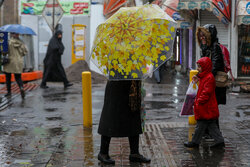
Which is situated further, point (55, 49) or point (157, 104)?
point (55, 49)

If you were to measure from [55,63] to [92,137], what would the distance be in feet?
28.9

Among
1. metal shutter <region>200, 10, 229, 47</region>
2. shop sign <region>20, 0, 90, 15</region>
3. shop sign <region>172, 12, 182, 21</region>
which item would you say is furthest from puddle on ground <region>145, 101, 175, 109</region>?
shop sign <region>20, 0, 90, 15</region>

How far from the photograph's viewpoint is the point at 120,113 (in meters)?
5.58

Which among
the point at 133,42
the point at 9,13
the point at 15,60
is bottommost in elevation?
the point at 15,60

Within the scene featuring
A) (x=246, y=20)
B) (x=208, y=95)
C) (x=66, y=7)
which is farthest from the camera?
(x=66, y=7)

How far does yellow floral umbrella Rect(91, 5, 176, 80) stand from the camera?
5.22 meters

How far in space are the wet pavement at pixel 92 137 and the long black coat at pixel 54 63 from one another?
135 inches

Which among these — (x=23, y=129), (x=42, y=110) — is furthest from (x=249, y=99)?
(x=23, y=129)

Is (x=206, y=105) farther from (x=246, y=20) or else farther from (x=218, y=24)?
(x=218, y=24)

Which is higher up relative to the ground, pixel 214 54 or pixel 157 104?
pixel 214 54

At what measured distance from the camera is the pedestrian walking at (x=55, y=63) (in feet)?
50.6

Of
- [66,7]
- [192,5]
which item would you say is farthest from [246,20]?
[66,7]

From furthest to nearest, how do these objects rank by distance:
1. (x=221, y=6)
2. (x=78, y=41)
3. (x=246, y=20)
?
1. (x=78, y=41)
2. (x=221, y=6)
3. (x=246, y=20)

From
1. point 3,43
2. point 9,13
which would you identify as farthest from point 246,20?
point 9,13
